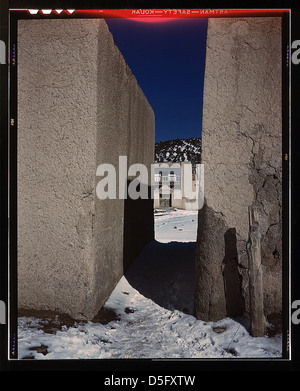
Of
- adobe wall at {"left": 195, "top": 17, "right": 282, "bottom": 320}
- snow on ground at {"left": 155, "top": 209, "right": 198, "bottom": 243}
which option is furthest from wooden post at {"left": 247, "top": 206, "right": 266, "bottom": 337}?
snow on ground at {"left": 155, "top": 209, "right": 198, "bottom": 243}

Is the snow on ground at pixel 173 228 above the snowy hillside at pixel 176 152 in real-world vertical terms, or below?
below

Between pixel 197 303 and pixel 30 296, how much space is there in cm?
134

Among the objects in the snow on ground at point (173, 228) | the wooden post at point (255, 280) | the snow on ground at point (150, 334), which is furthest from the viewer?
the snow on ground at point (173, 228)

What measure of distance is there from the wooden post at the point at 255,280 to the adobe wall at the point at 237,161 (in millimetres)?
192

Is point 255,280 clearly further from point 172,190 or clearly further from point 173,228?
point 172,190

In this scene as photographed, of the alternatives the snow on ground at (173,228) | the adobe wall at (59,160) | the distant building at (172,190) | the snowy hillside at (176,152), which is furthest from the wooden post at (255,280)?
the snowy hillside at (176,152)

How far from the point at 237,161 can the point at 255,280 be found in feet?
2.90

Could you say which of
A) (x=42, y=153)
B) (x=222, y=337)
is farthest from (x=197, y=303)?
(x=42, y=153)

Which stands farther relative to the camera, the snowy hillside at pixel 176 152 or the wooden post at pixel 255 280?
the snowy hillside at pixel 176 152

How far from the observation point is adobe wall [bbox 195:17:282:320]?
2305 millimetres

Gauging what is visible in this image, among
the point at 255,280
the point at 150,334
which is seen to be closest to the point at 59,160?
the point at 150,334

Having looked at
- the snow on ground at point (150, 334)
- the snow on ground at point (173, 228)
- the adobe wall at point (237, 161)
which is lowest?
the snow on ground at point (150, 334)

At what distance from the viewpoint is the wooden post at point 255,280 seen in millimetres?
2154

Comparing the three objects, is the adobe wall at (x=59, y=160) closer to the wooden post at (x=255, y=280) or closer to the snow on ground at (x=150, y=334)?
the snow on ground at (x=150, y=334)
